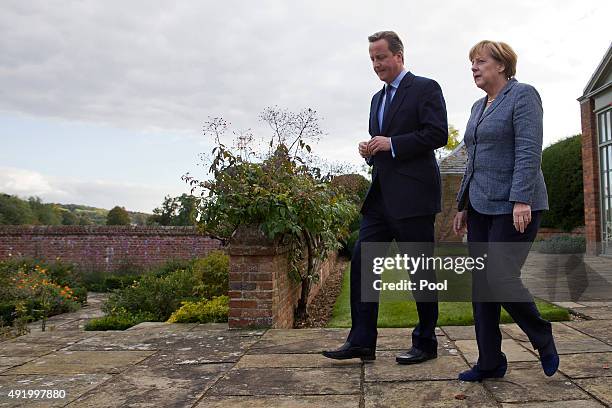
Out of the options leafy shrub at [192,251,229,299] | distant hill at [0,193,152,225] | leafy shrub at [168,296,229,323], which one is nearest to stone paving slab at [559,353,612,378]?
leafy shrub at [168,296,229,323]

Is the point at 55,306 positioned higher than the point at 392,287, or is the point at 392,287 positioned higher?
the point at 392,287

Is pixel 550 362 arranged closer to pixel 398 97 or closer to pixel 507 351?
pixel 507 351

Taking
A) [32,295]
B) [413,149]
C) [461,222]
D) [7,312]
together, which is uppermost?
[413,149]

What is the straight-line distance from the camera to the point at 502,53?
2.48 meters

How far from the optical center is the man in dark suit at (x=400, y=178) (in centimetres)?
274

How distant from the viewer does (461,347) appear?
3150mm

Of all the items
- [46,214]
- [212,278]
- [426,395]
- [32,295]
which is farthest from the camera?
[46,214]

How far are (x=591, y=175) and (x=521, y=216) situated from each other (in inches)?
406

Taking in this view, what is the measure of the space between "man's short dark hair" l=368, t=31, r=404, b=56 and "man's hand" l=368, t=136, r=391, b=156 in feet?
1.60

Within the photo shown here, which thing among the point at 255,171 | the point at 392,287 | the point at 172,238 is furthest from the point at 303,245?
the point at 172,238

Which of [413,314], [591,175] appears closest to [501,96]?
[413,314]

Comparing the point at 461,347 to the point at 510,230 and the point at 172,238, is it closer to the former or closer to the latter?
the point at 510,230

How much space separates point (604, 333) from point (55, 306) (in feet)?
27.9

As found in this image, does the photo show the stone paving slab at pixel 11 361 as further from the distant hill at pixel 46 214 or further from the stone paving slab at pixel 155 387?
the distant hill at pixel 46 214
